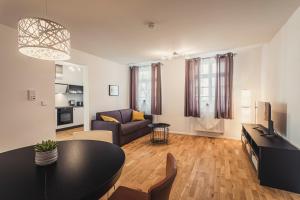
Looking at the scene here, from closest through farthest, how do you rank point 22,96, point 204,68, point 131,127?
1. point 22,96
2. point 131,127
3. point 204,68

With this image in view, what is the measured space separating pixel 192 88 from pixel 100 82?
117 inches

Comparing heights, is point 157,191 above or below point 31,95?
below

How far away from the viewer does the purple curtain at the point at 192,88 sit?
4.93 meters

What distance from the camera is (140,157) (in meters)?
3.33

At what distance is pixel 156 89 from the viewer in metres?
5.59

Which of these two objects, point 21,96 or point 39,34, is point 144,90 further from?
point 39,34

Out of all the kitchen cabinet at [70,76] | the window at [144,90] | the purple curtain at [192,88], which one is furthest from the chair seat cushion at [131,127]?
the kitchen cabinet at [70,76]

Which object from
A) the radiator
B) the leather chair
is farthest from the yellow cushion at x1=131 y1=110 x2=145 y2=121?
the leather chair

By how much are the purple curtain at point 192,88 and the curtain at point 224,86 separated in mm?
591

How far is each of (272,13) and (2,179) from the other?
3699 mm

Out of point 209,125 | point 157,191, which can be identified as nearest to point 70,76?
point 209,125

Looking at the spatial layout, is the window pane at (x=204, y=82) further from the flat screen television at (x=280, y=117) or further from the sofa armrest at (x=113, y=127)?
the sofa armrest at (x=113, y=127)

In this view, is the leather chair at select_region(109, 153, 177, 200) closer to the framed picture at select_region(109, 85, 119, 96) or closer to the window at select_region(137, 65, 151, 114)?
the framed picture at select_region(109, 85, 119, 96)


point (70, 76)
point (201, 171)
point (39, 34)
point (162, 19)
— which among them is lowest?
point (201, 171)
